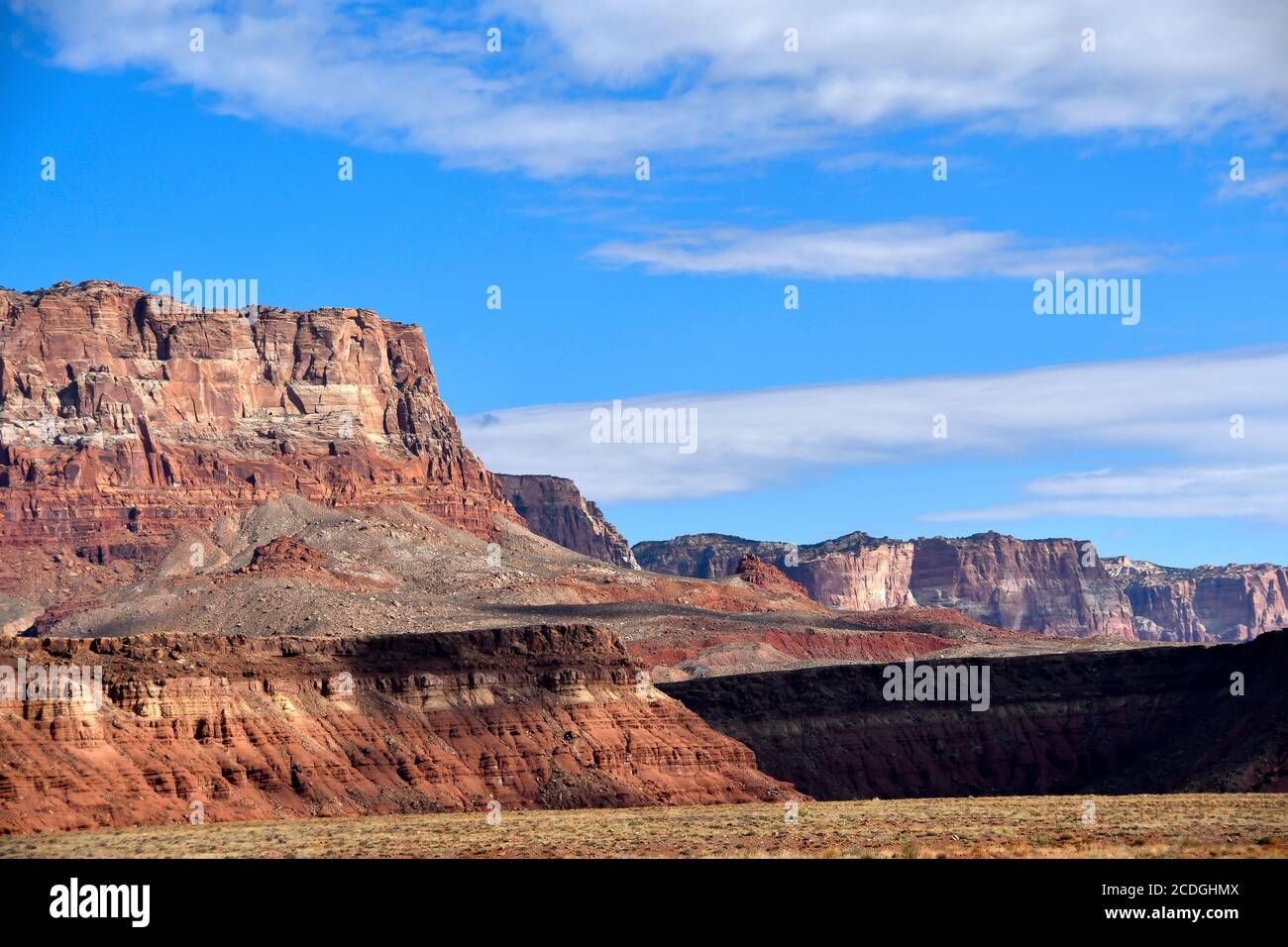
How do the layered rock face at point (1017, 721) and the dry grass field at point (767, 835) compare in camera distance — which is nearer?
the dry grass field at point (767, 835)

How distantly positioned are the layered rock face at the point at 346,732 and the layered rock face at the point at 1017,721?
57.4 feet

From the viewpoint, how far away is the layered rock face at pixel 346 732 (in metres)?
75.7

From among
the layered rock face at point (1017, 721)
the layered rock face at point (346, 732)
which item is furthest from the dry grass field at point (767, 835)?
the layered rock face at point (1017, 721)

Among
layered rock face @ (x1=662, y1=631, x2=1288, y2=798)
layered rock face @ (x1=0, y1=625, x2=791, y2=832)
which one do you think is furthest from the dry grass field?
layered rock face @ (x1=662, y1=631, x2=1288, y2=798)

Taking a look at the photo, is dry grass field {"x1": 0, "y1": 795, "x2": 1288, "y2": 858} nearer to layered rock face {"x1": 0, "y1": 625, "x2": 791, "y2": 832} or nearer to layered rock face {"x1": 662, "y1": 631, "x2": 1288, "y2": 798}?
layered rock face {"x1": 0, "y1": 625, "x2": 791, "y2": 832}

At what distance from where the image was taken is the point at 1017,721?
421 ft

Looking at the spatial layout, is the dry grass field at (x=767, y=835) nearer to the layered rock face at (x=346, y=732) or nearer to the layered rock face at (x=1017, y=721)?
the layered rock face at (x=346, y=732)

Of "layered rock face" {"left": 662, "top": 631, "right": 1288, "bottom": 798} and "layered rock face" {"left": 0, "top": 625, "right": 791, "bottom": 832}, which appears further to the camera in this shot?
"layered rock face" {"left": 662, "top": 631, "right": 1288, "bottom": 798}

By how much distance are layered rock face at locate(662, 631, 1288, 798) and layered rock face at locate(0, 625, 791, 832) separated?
17.5 meters

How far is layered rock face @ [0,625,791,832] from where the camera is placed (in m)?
75.7
